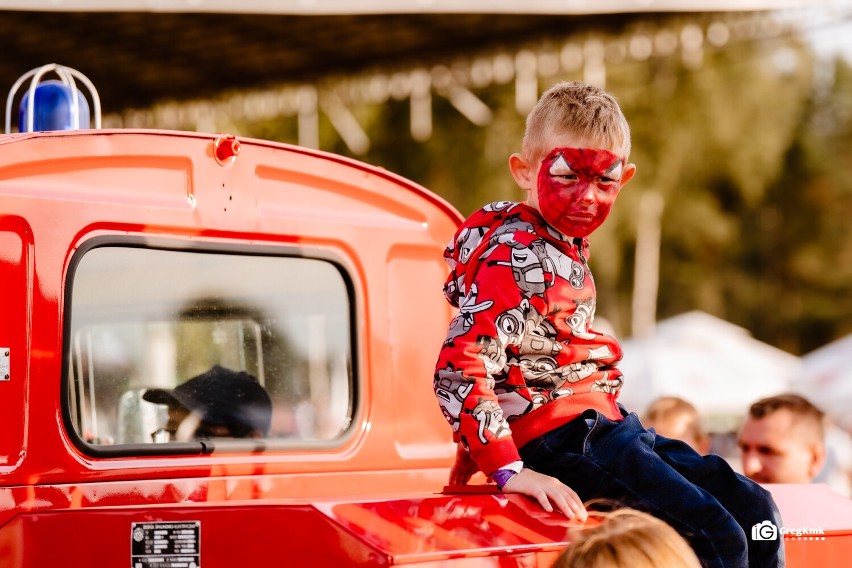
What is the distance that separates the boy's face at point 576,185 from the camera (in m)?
2.86

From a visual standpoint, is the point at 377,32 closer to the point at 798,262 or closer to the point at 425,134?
the point at 425,134

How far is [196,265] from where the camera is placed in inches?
148

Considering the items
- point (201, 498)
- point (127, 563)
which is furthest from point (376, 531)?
point (201, 498)

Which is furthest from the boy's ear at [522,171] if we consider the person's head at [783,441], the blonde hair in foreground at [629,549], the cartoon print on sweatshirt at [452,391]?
the person's head at [783,441]

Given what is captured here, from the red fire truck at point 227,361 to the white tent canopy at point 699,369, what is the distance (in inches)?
586

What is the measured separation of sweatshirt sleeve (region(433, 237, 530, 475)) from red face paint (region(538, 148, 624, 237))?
16 centimetres

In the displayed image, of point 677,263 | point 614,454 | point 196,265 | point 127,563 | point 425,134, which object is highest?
point 425,134

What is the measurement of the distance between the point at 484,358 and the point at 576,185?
0.50m

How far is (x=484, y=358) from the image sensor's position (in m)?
2.70

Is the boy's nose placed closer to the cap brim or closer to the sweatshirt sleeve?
the cap brim

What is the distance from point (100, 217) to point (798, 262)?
4321 cm

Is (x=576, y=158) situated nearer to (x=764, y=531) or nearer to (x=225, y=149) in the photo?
(x=764, y=531)

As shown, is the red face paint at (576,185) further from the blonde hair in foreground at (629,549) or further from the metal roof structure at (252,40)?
the metal roof structure at (252,40)

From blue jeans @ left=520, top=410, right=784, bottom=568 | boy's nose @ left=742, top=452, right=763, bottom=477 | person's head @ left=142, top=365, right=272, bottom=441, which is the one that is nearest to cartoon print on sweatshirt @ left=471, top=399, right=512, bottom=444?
blue jeans @ left=520, top=410, right=784, bottom=568
